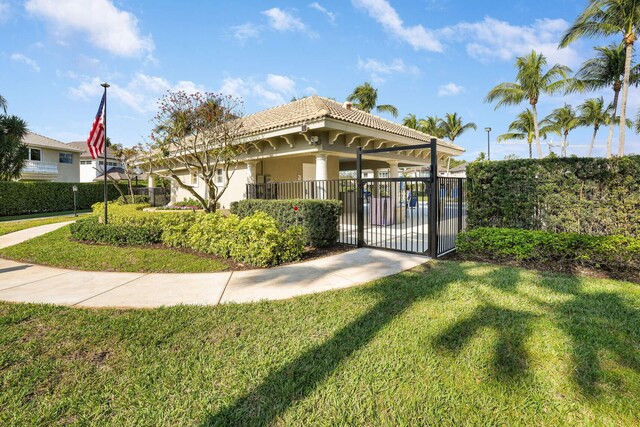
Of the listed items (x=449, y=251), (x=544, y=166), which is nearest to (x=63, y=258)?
(x=449, y=251)

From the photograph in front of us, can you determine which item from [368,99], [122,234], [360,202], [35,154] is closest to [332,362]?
[360,202]

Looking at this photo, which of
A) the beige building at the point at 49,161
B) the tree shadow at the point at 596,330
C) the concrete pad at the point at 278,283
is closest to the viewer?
the tree shadow at the point at 596,330

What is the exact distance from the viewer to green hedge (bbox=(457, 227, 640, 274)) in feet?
17.3

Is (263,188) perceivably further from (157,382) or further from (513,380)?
(513,380)

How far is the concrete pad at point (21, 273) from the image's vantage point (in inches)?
203

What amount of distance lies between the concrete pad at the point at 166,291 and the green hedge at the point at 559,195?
636cm

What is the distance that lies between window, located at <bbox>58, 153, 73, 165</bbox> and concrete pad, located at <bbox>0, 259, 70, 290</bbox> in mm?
30784

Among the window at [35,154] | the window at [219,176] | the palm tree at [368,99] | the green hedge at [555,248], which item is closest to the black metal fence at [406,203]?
the green hedge at [555,248]

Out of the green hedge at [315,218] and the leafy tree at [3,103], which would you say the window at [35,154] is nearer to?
the leafy tree at [3,103]

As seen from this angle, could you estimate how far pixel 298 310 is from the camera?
12.4 feet

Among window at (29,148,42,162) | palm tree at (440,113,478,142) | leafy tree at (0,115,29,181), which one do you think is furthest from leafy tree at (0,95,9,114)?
palm tree at (440,113,478,142)

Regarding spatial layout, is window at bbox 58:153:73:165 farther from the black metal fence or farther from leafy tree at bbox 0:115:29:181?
the black metal fence

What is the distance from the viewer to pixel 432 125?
1635 inches

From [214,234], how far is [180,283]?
216cm
